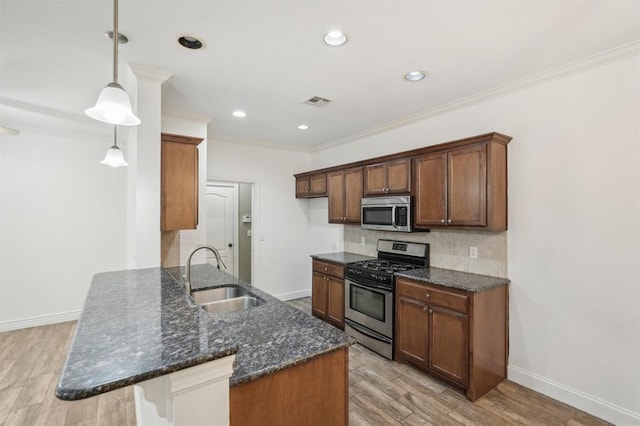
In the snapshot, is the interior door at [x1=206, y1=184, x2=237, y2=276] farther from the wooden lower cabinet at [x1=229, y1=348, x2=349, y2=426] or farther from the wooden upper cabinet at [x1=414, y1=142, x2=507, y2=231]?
the wooden lower cabinet at [x1=229, y1=348, x2=349, y2=426]

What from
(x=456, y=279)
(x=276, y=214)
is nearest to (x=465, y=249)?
(x=456, y=279)

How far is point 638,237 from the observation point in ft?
7.09

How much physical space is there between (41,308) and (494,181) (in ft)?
19.3

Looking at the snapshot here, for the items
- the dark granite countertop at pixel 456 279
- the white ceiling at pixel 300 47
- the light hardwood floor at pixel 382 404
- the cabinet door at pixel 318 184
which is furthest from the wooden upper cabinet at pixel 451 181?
the light hardwood floor at pixel 382 404

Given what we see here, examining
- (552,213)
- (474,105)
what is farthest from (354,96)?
(552,213)

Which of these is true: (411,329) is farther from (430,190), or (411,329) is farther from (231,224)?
(231,224)

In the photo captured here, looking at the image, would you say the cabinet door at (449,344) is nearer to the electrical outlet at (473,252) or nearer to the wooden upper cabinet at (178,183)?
the electrical outlet at (473,252)

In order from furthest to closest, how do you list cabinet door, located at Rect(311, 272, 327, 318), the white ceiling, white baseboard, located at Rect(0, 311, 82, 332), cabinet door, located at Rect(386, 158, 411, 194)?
cabinet door, located at Rect(311, 272, 327, 318)
white baseboard, located at Rect(0, 311, 82, 332)
cabinet door, located at Rect(386, 158, 411, 194)
the white ceiling

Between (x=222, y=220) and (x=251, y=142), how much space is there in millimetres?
1479

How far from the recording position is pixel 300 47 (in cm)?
222

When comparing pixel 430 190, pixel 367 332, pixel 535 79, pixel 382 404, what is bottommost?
Result: pixel 382 404

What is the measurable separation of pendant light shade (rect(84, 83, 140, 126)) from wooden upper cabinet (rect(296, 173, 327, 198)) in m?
3.33

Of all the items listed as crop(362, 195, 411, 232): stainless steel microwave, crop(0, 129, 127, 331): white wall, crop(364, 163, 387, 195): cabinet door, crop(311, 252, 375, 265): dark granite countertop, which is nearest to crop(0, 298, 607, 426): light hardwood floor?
crop(311, 252, 375, 265): dark granite countertop

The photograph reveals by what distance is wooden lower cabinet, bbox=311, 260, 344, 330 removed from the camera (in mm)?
3865
